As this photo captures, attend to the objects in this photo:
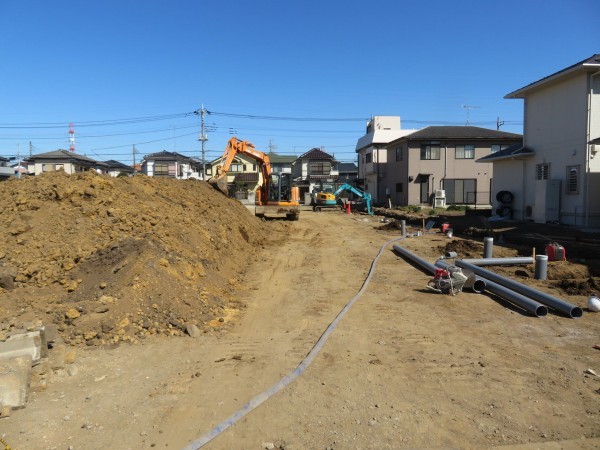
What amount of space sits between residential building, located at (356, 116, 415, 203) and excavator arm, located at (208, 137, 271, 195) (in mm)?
22179

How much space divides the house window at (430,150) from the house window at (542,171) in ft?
51.8

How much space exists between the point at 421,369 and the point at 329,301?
10.9ft

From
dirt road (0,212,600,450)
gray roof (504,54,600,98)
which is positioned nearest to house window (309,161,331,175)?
gray roof (504,54,600,98)

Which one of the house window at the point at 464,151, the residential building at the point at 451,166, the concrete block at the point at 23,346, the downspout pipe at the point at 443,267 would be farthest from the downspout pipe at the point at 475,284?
the house window at the point at 464,151

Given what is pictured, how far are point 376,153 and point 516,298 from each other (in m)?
40.1

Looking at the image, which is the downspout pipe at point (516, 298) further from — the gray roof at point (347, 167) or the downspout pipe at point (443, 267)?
the gray roof at point (347, 167)

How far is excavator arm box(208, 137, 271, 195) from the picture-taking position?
1938cm

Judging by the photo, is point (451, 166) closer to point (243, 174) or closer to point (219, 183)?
point (219, 183)

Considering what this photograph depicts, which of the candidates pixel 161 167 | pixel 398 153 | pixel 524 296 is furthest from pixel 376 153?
pixel 524 296

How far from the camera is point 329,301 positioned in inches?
329

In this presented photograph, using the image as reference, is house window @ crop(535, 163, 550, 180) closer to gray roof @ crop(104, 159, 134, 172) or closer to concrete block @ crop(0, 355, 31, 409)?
Result: concrete block @ crop(0, 355, 31, 409)

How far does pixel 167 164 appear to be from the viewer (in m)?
67.0

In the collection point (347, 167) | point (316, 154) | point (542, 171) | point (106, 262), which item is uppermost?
point (316, 154)

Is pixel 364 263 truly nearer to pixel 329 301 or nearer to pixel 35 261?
pixel 329 301
